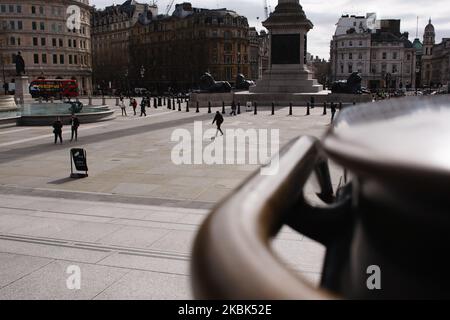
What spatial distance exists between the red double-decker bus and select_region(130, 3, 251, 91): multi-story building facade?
28.1 meters

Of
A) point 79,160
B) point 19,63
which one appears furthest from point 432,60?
point 79,160

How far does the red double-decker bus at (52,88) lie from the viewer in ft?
224

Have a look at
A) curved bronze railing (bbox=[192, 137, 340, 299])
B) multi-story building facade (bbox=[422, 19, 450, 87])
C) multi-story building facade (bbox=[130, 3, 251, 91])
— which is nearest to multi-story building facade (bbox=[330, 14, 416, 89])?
multi-story building facade (bbox=[422, 19, 450, 87])

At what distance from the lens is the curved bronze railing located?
1004 mm

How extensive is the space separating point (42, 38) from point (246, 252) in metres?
102

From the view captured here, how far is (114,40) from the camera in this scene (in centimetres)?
13138

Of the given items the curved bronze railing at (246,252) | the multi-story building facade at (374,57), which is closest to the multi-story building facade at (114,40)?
the multi-story building facade at (374,57)

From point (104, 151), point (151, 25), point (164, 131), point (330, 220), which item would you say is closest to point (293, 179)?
point (330, 220)

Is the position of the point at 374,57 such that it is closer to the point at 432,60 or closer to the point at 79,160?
the point at 432,60

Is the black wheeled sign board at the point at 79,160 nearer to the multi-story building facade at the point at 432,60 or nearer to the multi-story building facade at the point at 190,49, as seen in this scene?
the multi-story building facade at the point at 190,49

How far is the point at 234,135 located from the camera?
23.1 metres

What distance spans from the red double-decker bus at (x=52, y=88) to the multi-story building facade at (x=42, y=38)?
19980 mm

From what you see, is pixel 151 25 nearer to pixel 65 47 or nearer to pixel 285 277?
pixel 65 47

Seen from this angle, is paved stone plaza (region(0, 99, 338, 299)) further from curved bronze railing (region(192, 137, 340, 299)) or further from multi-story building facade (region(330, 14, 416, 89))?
multi-story building facade (region(330, 14, 416, 89))
